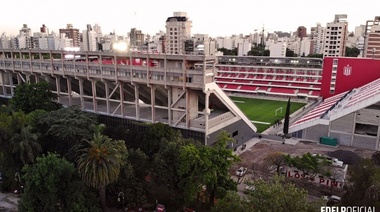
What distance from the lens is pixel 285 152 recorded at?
155 ft

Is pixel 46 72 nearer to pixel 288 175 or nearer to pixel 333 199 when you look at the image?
pixel 288 175

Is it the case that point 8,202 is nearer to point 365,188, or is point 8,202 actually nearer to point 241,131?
point 241,131

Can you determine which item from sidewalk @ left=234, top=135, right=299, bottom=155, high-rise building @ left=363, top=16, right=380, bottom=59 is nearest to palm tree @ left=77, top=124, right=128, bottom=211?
sidewalk @ left=234, top=135, right=299, bottom=155

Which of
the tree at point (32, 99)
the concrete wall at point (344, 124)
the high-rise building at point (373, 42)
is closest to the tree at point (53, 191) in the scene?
the tree at point (32, 99)

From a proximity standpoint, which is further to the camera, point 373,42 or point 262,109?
point 373,42

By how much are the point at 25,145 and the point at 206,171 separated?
1947 cm

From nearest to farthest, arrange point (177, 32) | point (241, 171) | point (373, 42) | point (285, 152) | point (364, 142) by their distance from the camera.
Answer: point (241, 171) → point (285, 152) → point (364, 142) → point (373, 42) → point (177, 32)

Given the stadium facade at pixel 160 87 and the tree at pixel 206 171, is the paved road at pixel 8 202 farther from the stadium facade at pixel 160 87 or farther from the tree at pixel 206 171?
the stadium facade at pixel 160 87

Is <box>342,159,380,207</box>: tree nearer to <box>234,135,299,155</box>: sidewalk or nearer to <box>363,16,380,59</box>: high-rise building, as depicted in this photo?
<box>234,135,299,155</box>: sidewalk

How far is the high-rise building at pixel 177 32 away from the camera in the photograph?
142775mm

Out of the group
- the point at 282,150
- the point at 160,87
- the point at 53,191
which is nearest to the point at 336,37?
the point at 282,150

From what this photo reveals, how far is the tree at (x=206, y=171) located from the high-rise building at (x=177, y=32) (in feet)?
378

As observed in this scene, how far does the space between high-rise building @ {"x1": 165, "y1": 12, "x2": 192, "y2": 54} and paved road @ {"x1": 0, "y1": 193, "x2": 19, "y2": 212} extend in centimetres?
11234

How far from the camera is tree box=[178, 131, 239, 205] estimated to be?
2807cm
